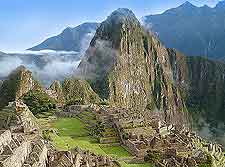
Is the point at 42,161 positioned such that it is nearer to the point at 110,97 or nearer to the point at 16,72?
the point at 16,72

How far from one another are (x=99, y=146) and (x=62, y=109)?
39.7 metres

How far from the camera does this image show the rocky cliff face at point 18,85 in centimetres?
11962

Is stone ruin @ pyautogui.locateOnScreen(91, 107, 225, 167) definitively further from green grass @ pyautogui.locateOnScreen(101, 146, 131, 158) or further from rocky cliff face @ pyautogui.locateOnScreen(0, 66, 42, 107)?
rocky cliff face @ pyautogui.locateOnScreen(0, 66, 42, 107)

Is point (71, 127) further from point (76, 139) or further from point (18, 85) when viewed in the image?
point (18, 85)

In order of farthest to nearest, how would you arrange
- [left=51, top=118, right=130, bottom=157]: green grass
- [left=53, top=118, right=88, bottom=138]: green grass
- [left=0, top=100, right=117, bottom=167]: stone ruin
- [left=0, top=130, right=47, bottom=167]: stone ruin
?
[left=53, top=118, right=88, bottom=138]: green grass → [left=51, top=118, right=130, bottom=157]: green grass → [left=0, top=100, right=117, bottom=167]: stone ruin → [left=0, top=130, right=47, bottom=167]: stone ruin

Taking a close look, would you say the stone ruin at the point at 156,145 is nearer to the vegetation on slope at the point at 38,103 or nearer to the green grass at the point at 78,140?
the green grass at the point at 78,140

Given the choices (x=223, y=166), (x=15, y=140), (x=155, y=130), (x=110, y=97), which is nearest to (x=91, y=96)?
(x=110, y=97)

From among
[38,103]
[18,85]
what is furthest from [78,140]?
[18,85]

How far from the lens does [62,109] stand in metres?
96.2

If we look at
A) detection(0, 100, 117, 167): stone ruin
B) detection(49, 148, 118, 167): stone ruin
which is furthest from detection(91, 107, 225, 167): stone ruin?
detection(0, 100, 117, 167): stone ruin

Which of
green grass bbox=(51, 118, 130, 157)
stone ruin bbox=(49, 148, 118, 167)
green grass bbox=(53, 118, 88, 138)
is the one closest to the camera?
stone ruin bbox=(49, 148, 118, 167)

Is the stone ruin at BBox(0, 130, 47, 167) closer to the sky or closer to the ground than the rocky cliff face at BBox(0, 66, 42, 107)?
closer to the sky

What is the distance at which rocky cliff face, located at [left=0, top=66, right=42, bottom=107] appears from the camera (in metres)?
120

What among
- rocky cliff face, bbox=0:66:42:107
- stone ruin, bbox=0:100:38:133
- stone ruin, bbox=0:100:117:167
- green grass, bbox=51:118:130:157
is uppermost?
stone ruin, bbox=0:100:117:167
